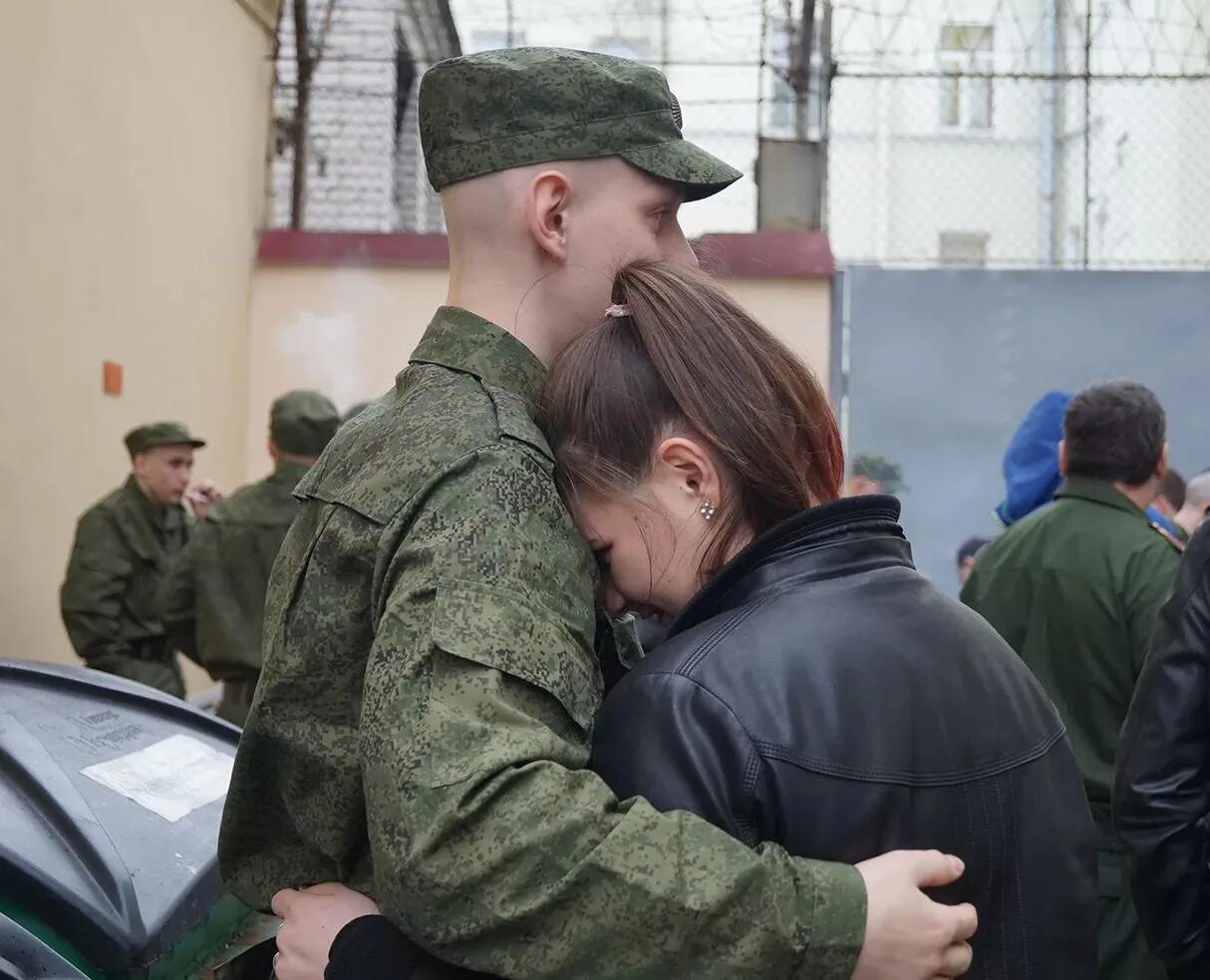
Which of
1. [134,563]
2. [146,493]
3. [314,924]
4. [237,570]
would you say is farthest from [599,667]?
[146,493]

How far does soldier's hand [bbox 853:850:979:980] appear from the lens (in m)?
1.19

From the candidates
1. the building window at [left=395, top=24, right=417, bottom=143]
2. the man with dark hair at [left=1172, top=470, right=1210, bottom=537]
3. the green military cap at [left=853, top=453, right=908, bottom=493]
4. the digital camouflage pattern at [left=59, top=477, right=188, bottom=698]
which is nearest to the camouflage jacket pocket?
the man with dark hair at [left=1172, top=470, right=1210, bottom=537]

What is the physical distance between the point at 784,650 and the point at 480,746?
11.8 inches

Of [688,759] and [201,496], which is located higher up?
[688,759]

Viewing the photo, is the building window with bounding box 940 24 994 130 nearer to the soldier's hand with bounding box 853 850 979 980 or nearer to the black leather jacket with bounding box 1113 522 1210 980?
the black leather jacket with bounding box 1113 522 1210 980

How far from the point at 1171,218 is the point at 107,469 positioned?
753 centimetres

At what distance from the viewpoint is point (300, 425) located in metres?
5.41

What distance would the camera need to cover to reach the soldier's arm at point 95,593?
18.3 ft

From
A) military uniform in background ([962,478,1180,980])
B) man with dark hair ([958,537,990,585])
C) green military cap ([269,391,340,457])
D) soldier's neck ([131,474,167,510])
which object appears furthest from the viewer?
man with dark hair ([958,537,990,585])

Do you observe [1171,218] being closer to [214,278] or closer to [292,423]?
[214,278]

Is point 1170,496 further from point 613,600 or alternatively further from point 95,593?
point 613,600

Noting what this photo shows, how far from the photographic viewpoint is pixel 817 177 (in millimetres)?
8312

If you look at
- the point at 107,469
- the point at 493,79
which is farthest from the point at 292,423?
the point at 493,79

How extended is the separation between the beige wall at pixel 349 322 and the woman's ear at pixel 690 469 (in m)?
6.91
